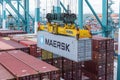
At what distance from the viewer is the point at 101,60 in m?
12.4

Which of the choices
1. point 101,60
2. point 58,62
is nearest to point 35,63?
point 58,62

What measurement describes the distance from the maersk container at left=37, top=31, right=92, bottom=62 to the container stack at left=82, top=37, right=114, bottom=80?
8.21 ft

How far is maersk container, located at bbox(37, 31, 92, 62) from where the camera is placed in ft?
31.2

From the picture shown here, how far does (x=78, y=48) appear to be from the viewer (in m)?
9.45

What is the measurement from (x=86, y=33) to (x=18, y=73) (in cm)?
357

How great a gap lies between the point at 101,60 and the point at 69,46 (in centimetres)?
318

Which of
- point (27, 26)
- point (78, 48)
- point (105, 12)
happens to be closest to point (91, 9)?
point (105, 12)

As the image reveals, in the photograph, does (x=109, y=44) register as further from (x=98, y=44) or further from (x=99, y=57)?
(x=99, y=57)

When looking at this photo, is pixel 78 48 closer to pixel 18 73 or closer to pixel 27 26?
pixel 18 73

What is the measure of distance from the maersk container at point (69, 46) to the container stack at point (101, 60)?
250cm

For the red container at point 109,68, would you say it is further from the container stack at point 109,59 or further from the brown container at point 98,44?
the brown container at point 98,44

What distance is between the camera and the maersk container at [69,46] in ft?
31.2

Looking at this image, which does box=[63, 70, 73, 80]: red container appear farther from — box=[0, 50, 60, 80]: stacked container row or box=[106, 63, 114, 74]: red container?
box=[0, 50, 60, 80]: stacked container row

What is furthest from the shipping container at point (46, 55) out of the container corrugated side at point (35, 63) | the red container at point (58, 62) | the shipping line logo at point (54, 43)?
the container corrugated side at point (35, 63)
